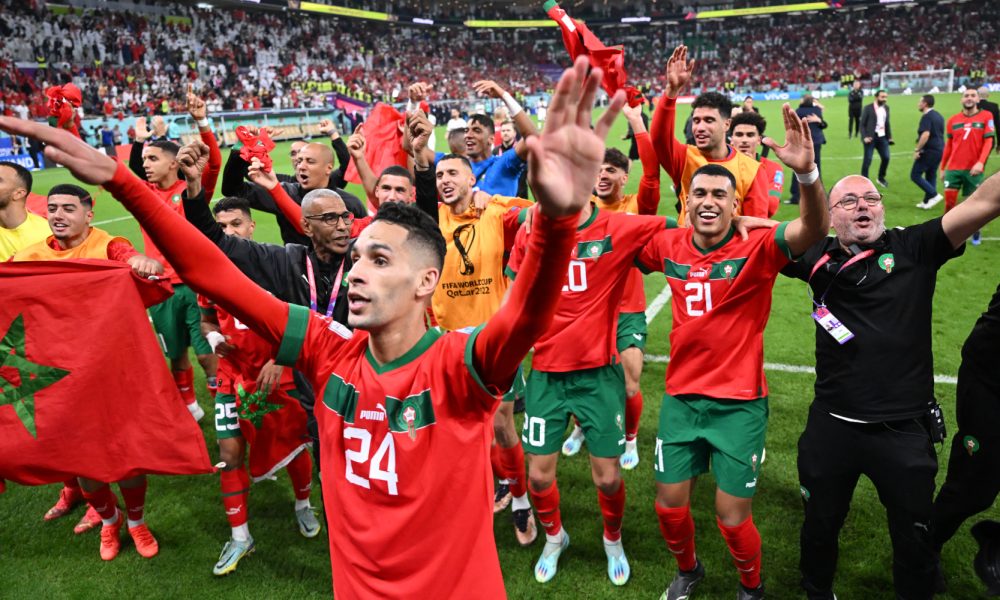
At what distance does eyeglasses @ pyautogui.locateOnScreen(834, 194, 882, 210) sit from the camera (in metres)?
3.47

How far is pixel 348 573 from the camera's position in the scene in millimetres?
2406

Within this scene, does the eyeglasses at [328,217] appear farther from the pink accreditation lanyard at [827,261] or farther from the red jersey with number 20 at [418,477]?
the pink accreditation lanyard at [827,261]

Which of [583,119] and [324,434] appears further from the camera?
[324,434]

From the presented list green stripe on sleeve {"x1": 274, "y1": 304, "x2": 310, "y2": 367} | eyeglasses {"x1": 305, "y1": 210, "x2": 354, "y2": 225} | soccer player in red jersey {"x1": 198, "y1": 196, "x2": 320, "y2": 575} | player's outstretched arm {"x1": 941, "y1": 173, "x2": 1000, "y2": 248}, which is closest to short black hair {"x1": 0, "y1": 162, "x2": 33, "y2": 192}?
soccer player in red jersey {"x1": 198, "y1": 196, "x2": 320, "y2": 575}

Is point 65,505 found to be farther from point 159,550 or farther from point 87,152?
point 87,152

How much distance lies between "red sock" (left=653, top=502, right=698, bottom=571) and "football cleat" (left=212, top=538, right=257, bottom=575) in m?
2.88

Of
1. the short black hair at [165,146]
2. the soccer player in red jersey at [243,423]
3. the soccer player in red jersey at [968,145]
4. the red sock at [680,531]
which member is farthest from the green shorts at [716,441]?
the soccer player in red jersey at [968,145]

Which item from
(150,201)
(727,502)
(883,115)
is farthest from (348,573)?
(883,115)

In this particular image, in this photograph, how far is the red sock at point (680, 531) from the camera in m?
3.81

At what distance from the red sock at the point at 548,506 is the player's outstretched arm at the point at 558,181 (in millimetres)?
2688

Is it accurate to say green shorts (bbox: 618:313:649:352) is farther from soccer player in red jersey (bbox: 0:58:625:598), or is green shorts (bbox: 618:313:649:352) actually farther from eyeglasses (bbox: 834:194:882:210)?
soccer player in red jersey (bbox: 0:58:625:598)

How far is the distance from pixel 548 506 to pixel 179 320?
436cm

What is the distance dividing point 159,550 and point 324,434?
3.18 metres

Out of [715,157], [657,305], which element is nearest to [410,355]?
[715,157]
